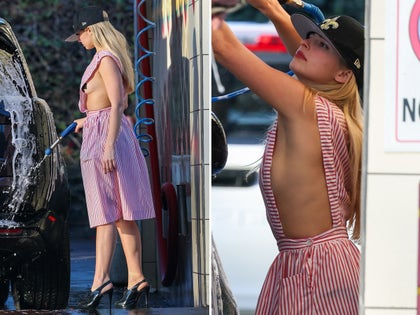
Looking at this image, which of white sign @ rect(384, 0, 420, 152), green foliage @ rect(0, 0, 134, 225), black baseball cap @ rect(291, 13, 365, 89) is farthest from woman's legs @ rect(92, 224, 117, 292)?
white sign @ rect(384, 0, 420, 152)

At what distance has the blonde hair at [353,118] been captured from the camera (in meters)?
4.63

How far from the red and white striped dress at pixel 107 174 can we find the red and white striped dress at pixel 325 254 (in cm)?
106

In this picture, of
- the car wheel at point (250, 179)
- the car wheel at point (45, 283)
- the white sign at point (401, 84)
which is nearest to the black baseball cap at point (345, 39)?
the white sign at point (401, 84)

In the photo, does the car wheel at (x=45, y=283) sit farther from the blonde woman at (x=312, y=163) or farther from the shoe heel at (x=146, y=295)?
the blonde woman at (x=312, y=163)

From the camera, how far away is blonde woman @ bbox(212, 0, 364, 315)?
4590mm

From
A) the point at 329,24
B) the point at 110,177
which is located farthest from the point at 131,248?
the point at 329,24

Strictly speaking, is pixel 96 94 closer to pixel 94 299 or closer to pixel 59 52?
pixel 59 52

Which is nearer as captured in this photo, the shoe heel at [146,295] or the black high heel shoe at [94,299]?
the black high heel shoe at [94,299]

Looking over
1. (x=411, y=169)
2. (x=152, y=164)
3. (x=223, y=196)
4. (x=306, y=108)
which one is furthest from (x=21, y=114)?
(x=411, y=169)

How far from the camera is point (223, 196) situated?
483 cm

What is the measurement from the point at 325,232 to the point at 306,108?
0.54 m

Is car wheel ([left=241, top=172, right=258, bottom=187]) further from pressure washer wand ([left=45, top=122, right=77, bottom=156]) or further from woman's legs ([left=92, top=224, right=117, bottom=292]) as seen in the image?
pressure washer wand ([left=45, top=122, right=77, bottom=156])

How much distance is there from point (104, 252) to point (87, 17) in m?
1.22

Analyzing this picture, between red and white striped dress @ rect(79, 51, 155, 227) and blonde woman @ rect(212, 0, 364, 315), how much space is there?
1027 mm
